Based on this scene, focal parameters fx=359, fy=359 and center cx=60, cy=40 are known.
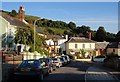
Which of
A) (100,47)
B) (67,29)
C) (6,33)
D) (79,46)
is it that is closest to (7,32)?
(6,33)

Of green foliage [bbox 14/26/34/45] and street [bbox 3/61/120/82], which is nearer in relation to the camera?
street [bbox 3/61/120/82]

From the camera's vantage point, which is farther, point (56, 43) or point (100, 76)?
point (56, 43)

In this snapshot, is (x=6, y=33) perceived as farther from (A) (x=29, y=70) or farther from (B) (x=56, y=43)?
(B) (x=56, y=43)

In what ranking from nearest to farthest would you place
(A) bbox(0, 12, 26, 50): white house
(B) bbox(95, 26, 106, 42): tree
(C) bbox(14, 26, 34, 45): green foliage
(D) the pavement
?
(D) the pavement
(C) bbox(14, 26, 34, 45): green foliage
(A) bbox(0, 12, 26, 50): white house
(B) bbox(95, 26, 106, 42): tree

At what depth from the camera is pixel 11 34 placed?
218 feet

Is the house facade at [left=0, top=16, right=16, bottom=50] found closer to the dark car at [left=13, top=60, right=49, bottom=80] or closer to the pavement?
the pavement

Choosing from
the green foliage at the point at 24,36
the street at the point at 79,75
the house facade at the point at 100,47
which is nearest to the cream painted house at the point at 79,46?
the house facade at the point at 100,47

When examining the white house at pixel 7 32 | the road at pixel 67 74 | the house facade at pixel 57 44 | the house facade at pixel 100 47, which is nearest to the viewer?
the road at pixel 67 74

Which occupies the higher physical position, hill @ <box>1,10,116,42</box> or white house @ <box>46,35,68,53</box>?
hill @ <box>1,10,116,42</box>

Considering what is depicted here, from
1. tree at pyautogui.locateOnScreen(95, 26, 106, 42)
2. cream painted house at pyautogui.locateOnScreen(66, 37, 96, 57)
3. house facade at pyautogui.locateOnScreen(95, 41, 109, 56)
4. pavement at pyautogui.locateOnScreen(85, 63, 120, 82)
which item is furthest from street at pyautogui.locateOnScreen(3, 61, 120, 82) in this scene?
tree at pyautogui.locateOnScreen(95, 26, 106, 42)

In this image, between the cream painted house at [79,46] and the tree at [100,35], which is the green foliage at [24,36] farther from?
the tree at [100,35]

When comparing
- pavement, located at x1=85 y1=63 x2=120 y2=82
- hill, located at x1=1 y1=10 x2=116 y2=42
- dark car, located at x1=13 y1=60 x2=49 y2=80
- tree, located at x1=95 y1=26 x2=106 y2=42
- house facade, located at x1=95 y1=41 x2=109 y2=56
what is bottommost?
pavement, located at x1=85 y1=63 x2=120 y2=82

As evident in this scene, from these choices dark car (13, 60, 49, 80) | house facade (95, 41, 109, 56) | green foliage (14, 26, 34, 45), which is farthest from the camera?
house facade (95, 41, 109, 56)

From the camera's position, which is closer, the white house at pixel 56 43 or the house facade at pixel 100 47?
the white house at pixel 56 43
